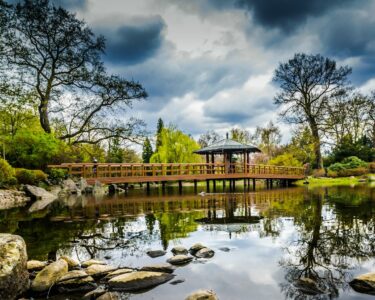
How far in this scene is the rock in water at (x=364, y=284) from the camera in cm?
349

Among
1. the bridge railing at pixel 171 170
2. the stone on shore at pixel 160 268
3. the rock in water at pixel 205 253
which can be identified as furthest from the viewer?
the bridge railing at pixel 171 170

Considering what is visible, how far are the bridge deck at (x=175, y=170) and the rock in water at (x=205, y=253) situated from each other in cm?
1523

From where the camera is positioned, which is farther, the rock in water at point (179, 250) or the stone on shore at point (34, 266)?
the rock in water at point (179, 250)

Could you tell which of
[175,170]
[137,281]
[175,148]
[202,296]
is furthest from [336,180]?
[202,296]

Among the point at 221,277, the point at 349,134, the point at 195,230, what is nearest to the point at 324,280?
the point at 221,277

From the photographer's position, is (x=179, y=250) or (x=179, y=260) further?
(x=179, y=250)

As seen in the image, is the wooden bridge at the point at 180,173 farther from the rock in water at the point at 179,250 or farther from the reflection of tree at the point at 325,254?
the rock in water at the point at 179,250

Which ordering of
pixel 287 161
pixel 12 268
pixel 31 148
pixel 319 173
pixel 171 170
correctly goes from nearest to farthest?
pixel 12 268 → pixel 31 148 → pixel 171 170 → pixel 319 173 → pixel 287 161

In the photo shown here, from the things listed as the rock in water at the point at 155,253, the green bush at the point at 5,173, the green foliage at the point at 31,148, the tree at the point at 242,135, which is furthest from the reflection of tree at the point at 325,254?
the tree at the point at 242,135

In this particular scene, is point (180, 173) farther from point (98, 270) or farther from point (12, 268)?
point (12, 268)

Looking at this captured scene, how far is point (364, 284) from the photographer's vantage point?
3566mm

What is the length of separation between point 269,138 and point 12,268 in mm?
44776

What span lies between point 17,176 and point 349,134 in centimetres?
3199

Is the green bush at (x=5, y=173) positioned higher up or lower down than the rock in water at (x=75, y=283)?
higher up
